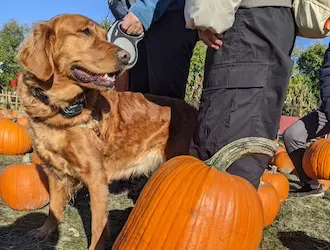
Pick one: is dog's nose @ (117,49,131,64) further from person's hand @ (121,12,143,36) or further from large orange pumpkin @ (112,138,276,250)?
large orange pumpkin @ (112,138,276,250)

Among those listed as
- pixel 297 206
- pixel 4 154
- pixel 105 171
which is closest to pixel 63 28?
pixel 105 171

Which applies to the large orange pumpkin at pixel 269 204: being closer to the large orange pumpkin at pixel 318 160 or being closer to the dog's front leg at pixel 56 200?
the large orange pumpkin at pixel 318 160

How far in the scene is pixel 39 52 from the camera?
9.93 ft

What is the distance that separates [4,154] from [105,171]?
390 cm

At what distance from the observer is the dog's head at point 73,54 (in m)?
3.06

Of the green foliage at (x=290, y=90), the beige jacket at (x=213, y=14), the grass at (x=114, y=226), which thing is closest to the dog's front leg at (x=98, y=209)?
the grass at (x=114, y=226)

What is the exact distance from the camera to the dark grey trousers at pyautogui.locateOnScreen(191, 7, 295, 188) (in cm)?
213

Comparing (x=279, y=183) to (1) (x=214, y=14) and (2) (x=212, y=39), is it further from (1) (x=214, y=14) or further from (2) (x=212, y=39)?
(1) (x=214, y=14)

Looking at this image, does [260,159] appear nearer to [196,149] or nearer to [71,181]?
[196,149]

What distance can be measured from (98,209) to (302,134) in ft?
9.92

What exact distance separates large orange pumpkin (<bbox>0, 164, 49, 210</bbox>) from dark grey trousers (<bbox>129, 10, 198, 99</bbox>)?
145 centimetres

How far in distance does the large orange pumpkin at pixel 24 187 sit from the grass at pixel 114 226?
81mm

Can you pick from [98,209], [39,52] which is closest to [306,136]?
[98,209]

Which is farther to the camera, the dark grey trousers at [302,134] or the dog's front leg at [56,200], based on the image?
the dark grey trousers at [302,134]
